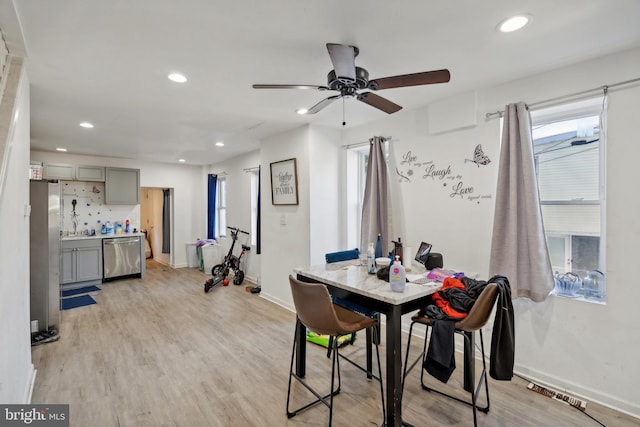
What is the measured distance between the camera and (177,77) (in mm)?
2498

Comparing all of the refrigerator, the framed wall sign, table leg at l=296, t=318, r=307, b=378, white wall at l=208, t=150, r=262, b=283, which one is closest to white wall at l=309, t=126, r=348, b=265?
the framed wall sign

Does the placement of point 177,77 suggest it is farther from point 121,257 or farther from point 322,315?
point 121,257

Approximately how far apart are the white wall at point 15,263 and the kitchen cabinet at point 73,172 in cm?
372

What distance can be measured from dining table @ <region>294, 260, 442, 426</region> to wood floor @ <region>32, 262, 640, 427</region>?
43cm

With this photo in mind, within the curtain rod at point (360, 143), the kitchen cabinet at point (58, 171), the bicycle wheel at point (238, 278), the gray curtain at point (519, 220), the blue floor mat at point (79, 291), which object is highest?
the curtain rod at point (360, 143)

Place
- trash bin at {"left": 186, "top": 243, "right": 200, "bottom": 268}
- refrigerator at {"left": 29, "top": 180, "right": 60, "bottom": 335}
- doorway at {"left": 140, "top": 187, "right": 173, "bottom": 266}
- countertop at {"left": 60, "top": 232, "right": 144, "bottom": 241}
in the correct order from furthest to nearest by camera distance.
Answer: doorway at {"left": 140, "top": 187, "right": 173, "bottom": 266} < trash bin at {"left": 186, "top": 243, "right": 200, "bottom": 268} < countertop at {"left": 60, "top": 232, "right": 144, "bottom": 241} < refrigerator at {"left": 29, "top": 180, "right": 60, "bottom": 335}

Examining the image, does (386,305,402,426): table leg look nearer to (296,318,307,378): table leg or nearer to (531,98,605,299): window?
(296,318,307,378): table leg

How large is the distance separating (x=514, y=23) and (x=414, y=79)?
2.09 feet

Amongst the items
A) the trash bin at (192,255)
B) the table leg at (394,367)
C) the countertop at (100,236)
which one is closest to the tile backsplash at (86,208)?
the countertop at (100,236)

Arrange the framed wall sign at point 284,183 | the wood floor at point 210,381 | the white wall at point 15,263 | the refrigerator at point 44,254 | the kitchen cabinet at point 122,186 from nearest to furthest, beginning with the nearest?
the white wall at point 15,263 < the wood floor at point 210,381 < the refrigerator at point 44,254 < the framed wall sign at point 284,183 < the kitchen cabinet at point 122,186

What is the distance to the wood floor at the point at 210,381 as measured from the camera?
2053 mm

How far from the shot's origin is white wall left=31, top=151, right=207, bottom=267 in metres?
6.69

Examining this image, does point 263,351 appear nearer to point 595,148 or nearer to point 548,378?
point 548,378

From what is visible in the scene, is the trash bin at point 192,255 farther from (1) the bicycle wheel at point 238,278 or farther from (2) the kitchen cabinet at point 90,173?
(2) the kitchen cabinet at point 90,173
